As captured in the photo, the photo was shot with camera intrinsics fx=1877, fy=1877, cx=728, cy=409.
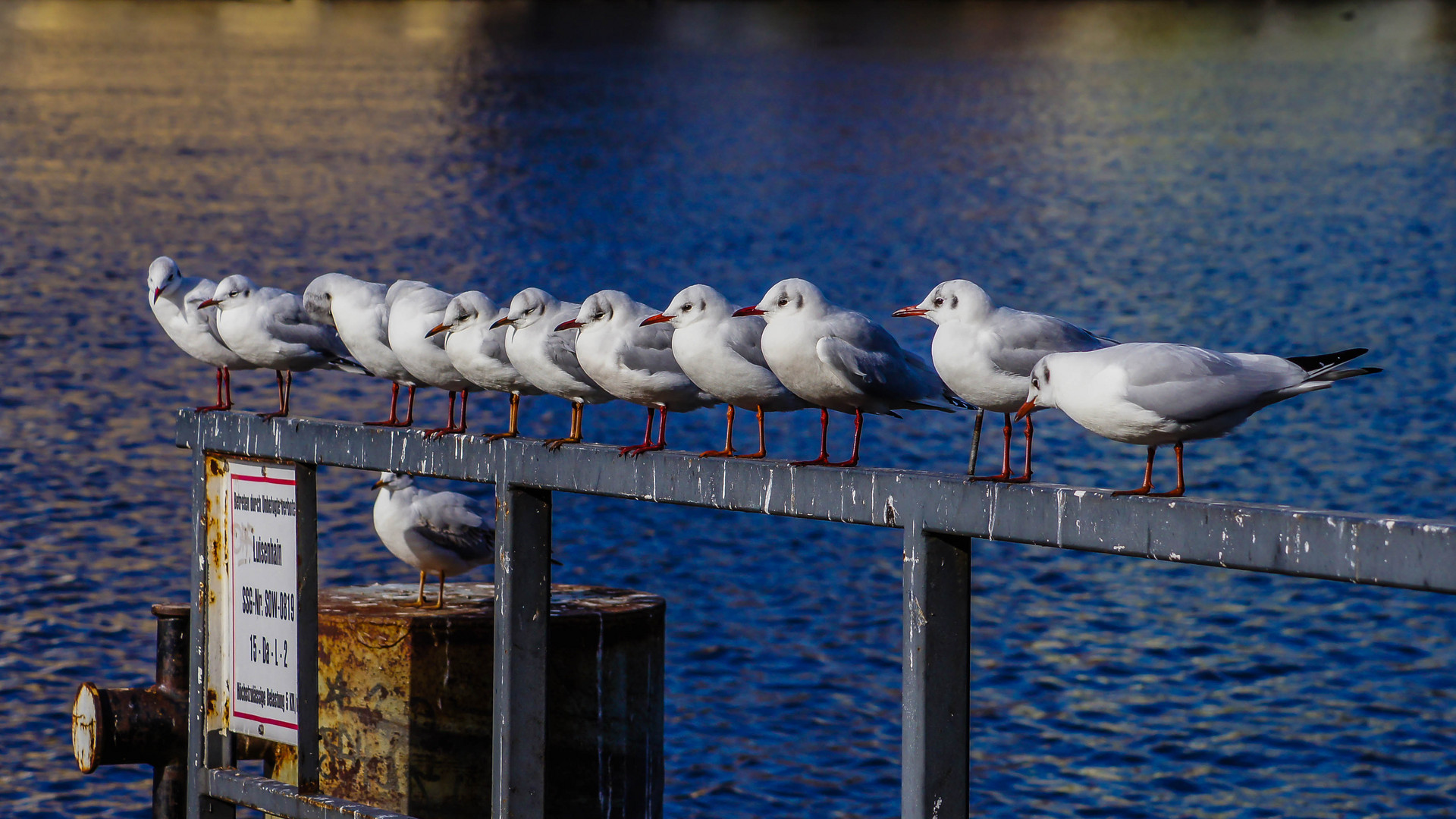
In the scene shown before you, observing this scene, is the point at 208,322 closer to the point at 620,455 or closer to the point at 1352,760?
the point at 620,455

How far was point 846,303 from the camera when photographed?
33.7 metres

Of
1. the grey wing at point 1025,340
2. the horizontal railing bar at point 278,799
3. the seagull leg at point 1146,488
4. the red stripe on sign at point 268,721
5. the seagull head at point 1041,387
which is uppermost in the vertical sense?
the grey wing at point 1025,340

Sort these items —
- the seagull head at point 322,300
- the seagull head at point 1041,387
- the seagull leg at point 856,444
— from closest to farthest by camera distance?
1. the seagull head at point 1041,387
2. the seagull leg at point 856,444
3. the seagull head at point 322,300

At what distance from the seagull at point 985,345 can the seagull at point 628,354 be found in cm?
111

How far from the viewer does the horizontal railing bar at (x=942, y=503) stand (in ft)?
15.9

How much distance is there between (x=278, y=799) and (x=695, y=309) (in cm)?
259

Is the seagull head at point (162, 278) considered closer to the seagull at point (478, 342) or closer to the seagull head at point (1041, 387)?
the seagull at point (478, 342)

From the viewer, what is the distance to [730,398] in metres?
7.21

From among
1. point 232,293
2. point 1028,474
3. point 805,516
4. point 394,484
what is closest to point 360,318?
point 232,293

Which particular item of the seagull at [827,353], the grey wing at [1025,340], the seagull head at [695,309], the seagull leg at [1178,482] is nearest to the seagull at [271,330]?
the seagull head at [695,309]

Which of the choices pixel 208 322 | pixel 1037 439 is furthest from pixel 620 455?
pixel 1037 439

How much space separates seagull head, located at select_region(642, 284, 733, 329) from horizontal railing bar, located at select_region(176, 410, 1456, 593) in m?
0.65

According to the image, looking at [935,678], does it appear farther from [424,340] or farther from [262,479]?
[262,479]

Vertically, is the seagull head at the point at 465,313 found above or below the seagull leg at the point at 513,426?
above
